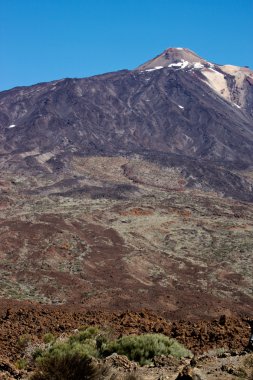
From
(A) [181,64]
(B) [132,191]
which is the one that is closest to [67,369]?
(B) [132,191]

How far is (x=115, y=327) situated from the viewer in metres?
15.4

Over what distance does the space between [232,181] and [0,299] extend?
67.2m

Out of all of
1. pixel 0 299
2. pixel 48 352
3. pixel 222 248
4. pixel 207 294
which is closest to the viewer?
pixel 48 352

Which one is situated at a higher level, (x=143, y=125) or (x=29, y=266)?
(x=143, y=125)

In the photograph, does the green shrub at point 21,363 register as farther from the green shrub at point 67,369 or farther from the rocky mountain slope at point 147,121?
the rocky mountain slope at point 147,121

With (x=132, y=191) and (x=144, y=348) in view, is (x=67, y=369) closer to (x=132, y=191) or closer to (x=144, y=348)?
(x=144, y=348)

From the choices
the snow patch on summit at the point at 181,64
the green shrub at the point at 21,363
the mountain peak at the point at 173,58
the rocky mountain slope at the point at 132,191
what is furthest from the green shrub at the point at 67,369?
the mountain peak at the point at 173,58

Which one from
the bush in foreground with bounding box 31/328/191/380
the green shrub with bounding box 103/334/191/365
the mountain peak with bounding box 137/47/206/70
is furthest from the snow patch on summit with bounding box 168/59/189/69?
the green shrub with bounding box 103/334/191/365

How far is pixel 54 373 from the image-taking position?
25.1 ft

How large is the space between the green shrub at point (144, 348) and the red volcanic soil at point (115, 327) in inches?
73.6

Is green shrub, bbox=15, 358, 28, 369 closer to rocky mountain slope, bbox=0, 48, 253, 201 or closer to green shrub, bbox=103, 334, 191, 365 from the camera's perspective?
green shrub, bbox=103, 334, 191, 365

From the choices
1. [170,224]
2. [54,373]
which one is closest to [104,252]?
[170,224]

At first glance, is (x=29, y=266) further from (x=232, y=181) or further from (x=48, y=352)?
(x=232, y=181)

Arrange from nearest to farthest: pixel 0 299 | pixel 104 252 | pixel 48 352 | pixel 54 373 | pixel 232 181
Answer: pixel 54 373
pixel 48 352
pixel 0 299
pixel 104 252
pixel 232 181
